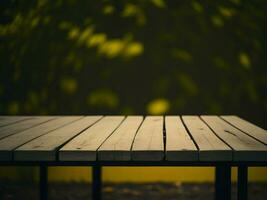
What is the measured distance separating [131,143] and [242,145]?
42 centimetres

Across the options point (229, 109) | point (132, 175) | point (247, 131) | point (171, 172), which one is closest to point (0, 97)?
point (132, 175)

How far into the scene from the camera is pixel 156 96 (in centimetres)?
398

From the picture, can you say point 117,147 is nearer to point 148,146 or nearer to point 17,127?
point 148,146

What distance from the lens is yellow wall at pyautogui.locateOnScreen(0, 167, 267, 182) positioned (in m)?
3.98

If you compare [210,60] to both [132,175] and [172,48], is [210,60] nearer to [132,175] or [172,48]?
[172,48]

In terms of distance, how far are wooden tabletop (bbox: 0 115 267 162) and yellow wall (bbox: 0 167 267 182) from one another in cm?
162

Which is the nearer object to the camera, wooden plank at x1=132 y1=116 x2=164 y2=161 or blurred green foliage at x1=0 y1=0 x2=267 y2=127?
wooden plank at x1=132 y1=116 x2=164 y2=161

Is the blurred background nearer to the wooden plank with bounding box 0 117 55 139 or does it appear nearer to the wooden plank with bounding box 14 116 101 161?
the wooden plank with bounding box 0 117 55 139

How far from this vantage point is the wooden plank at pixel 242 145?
1640 millimetres

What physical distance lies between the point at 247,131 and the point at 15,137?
1.08m

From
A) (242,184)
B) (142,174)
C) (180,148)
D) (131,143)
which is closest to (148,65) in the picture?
(142,174)

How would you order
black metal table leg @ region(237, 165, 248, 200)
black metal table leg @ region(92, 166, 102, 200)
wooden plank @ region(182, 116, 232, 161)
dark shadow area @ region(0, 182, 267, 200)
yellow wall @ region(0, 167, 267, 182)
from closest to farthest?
1. wooden plank @ region(182, 116, 232, 161)
2. black metal table leg @ region(237, 165, 248, 200)
3. black metal table leg @ region(92, 166, 102, 200)
4. dark shadow area @ region(0, 182, 267, 200)
5. yellow wall @ region(0, 167, 267, 182)

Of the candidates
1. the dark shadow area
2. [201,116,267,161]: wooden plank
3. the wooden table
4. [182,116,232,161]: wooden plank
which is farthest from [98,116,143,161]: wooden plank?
the dark shadow area

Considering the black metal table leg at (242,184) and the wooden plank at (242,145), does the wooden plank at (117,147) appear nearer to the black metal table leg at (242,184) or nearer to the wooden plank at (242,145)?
the wooden plank at (242,145)
